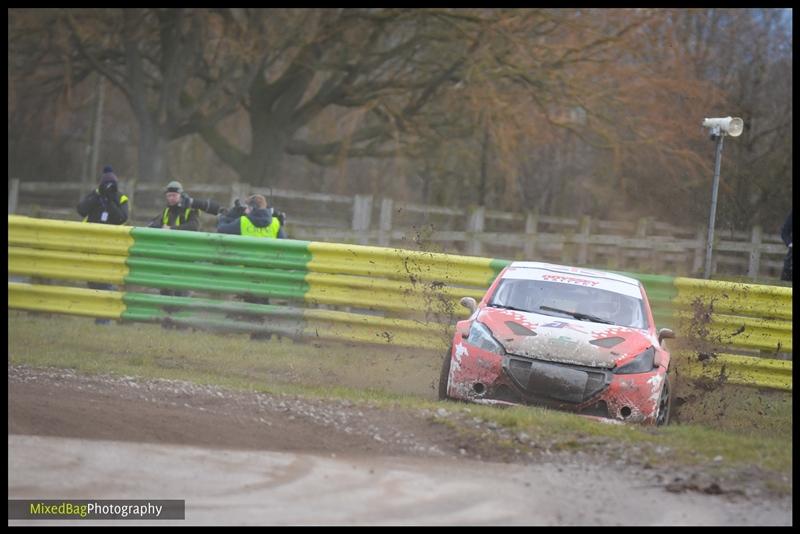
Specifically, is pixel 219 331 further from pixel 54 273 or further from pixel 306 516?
pixel 306 516

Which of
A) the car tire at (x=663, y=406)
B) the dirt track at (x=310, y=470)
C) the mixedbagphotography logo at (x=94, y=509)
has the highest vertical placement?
the car tire at (x=663, y=406)

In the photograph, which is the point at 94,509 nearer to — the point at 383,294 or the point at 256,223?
the point at 383,294

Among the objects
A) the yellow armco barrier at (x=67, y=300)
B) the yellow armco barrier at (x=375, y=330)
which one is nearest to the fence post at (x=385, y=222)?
the yellow armco barrier at (x=375, y=330)

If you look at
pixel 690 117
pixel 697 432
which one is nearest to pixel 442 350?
pixel 697 432

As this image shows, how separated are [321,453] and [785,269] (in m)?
11.4

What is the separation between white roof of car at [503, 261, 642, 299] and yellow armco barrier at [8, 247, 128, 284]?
5051mm

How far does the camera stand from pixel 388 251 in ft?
42.9

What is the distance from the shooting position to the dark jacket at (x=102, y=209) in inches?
625

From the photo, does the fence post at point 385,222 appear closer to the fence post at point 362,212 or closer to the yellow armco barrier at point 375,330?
the fence post at point 362,212

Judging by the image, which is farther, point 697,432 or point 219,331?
point 219,331

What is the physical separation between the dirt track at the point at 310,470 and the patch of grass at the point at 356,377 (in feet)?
1.89

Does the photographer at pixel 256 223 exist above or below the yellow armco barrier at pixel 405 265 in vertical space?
above

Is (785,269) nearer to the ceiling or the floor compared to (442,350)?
Answer: nearer to the ceiling

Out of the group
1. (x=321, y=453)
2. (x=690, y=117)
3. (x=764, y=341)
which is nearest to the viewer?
(x=321, y=453)
